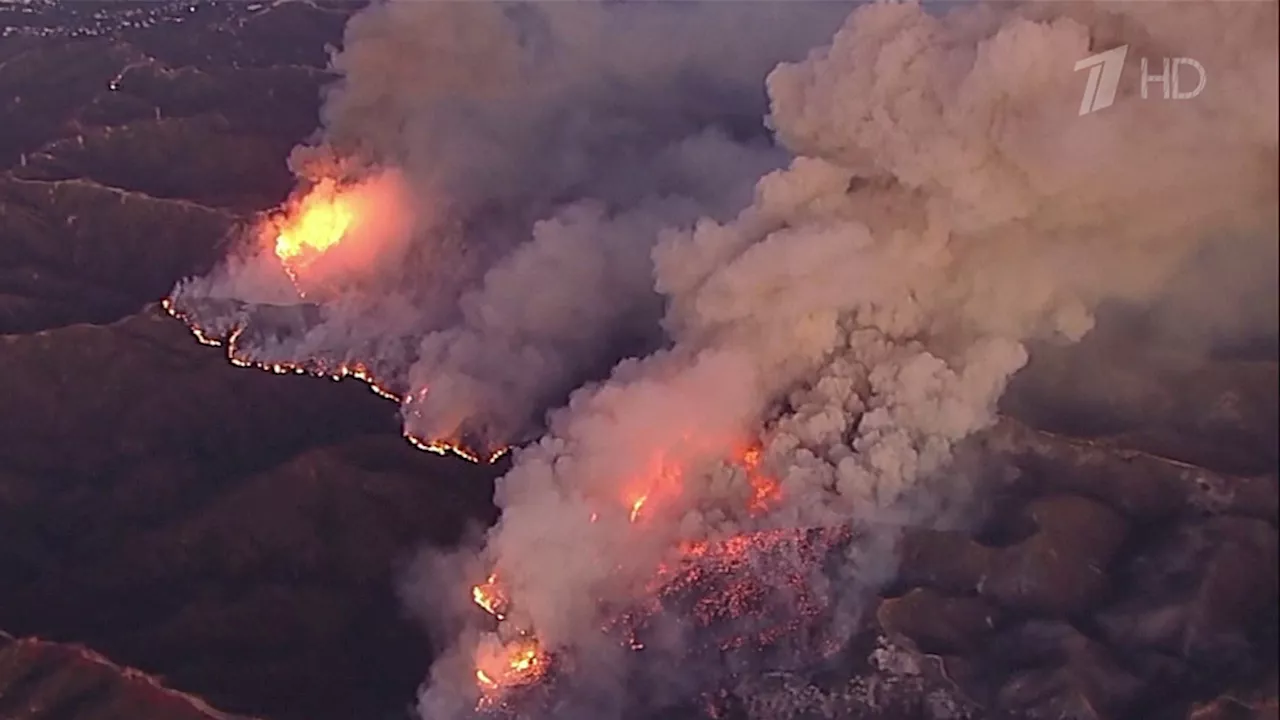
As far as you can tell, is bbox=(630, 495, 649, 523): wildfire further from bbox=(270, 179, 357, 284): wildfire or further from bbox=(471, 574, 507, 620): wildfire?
bbox=(270, 179, 357, 284): wildfire

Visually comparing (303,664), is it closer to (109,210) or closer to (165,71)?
(109,210)

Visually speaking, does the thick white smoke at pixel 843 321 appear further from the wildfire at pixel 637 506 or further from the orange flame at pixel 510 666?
the orange flame at pixel 510 666

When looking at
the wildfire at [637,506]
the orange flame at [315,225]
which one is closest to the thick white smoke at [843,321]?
the wildfire at [637,506]

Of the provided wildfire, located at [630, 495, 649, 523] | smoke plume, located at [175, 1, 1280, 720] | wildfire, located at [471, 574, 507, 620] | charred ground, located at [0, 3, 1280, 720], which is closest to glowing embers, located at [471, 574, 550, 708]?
wildfire, located at [471, 574, 507, 620]

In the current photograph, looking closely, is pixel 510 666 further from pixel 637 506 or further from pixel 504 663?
pixel 637 506

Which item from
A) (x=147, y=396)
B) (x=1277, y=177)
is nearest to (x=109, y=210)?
(x=147, y=396)


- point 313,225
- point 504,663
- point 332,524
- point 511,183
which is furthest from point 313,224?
point 504,663
